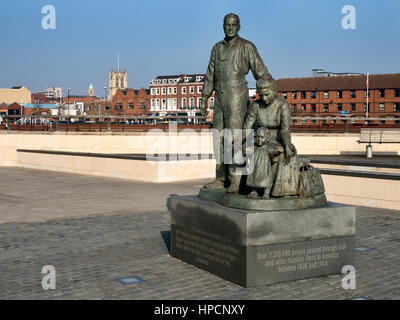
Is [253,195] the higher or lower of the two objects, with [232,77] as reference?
lower

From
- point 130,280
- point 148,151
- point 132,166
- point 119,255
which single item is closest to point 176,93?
point 148,151

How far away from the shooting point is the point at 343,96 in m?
84.4

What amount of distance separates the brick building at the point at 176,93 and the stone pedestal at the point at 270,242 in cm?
10454

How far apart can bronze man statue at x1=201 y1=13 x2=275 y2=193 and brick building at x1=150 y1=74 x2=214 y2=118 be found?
10338cm

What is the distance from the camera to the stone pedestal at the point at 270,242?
675 centimetres

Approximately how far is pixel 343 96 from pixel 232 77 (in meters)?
80.0

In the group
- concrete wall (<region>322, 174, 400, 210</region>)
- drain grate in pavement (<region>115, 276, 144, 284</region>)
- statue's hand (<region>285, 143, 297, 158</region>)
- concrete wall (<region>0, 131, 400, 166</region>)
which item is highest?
statue's hand (<region>285, 143, 297, 158</region>)

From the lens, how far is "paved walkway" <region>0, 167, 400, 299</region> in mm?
6531

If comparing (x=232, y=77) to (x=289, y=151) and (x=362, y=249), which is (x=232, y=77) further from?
(x=362, y=249)

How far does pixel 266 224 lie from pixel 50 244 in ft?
14.6

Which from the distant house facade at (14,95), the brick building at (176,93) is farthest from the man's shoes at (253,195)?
the distant house facade at (14,95)

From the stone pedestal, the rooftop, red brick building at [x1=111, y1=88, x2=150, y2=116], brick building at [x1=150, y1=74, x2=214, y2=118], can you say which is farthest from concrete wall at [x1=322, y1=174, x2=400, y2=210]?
red brick building at [x1=111, y1=88, x2=150, y2=116]

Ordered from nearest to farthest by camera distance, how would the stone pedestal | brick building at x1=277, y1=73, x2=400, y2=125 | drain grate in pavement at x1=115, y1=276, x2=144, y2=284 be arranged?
1. the stone pedestal
2. drain grate in pavement at x1=115, y1=276, x2=144, y2=284
3. brick building at x1=277, y1=73, x2=400, y2=125

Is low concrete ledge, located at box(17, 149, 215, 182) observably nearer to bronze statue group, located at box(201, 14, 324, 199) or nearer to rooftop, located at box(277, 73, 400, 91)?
bronze statue group, located at box(201, 14, 324, 199)
